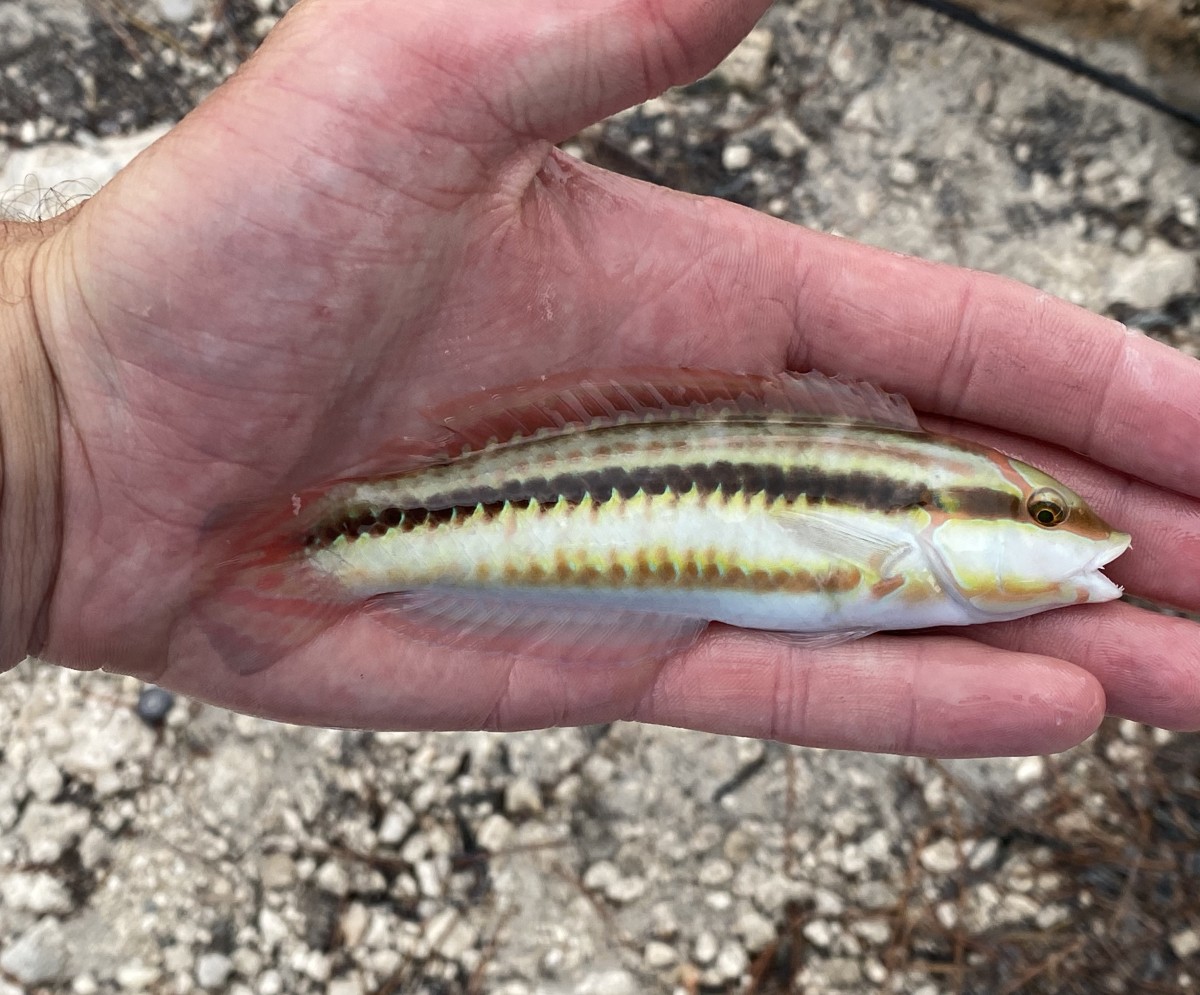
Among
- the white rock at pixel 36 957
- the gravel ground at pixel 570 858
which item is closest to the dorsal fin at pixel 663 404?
the gravel ground at pixel 570 858

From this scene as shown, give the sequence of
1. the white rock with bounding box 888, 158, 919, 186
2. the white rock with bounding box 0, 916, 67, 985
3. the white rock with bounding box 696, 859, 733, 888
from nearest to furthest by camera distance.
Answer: the white rock with bounding box 0, 916, 67, 985, the white rock with bounding box 696, 859, 733, 888, the white rock with bounding box 888, 158, 919, 186

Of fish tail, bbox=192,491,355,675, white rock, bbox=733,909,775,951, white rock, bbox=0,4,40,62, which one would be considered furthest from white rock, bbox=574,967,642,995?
white rock, bbox=0,4,40,62

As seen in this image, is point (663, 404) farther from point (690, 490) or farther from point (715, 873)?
point (715, 873)

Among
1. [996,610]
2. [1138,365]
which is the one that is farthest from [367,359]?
[1138,365]

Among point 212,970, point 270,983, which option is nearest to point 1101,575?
point 270,983

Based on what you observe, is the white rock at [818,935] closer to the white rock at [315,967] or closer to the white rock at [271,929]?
the white rock at [315,967]

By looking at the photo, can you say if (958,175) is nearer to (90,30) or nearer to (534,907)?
(534,907)

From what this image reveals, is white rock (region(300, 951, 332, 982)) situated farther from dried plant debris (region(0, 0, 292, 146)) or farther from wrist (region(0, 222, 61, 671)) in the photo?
dried plant debris (region(0, 0, 292, 146))
